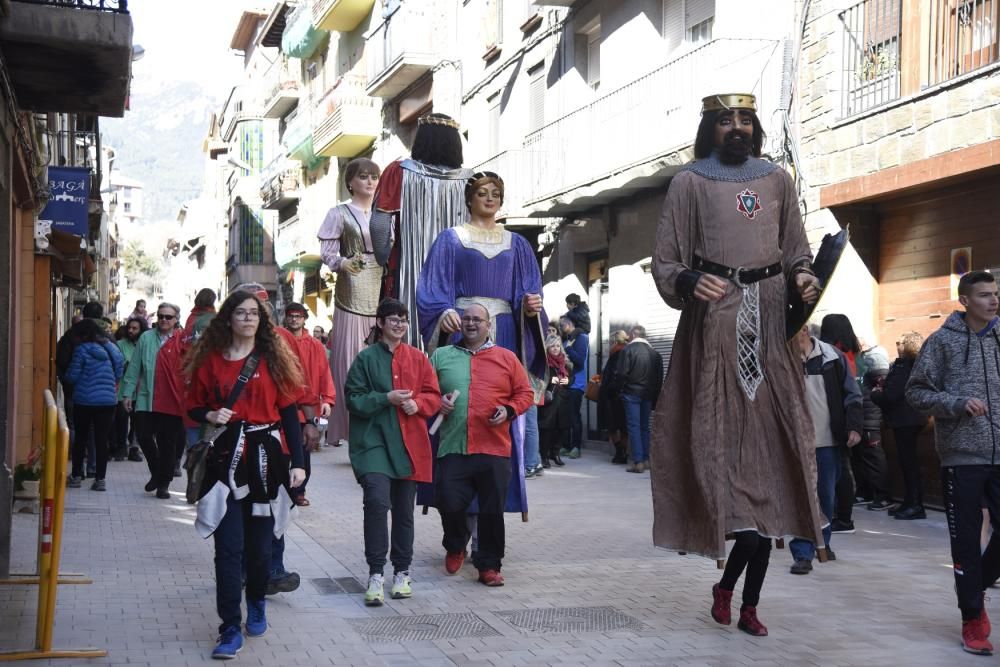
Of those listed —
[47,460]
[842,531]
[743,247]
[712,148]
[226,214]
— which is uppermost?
[226,214]

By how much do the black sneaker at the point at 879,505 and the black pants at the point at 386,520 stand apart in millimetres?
6372

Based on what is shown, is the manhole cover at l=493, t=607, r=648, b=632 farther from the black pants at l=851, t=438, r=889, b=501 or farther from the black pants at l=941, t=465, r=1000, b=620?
the black pants at l=851, t=438, r=889, b=501

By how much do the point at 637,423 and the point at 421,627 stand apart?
10.1 m

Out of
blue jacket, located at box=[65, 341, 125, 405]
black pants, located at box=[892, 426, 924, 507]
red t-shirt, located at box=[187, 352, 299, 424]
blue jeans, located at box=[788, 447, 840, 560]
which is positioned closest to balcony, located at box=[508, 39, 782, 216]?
black pants, located at box=[892, 426, 924, 507]

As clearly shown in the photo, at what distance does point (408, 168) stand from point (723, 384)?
137 inches

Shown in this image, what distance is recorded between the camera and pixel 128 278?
113 metres

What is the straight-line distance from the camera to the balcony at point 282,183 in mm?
50000

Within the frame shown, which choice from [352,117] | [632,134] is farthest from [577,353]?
[352,117]

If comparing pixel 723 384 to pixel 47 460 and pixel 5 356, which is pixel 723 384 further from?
pixel 5 356

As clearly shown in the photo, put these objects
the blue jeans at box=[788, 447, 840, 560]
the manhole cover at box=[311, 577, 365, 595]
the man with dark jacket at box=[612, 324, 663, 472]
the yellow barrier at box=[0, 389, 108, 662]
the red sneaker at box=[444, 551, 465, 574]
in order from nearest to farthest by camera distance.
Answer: the yellow barrier at box=[0, 389, 108, 662] < the manhole cover at box=[311, 577, 365, 595] < the red sneaker at box=[444, 551, 465, 574] < the blue jeans at box=[788, 447, 840, 560] < the man with dark jacket at box=[612, 324, 663, 472]

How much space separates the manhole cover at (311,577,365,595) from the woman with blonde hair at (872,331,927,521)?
19.1 ft

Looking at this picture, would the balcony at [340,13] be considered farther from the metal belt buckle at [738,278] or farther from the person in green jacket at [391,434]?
the metal belt buckle at [738,278]

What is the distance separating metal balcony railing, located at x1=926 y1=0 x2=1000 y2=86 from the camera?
488 inches

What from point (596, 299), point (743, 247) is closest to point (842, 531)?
point (743, 247)
